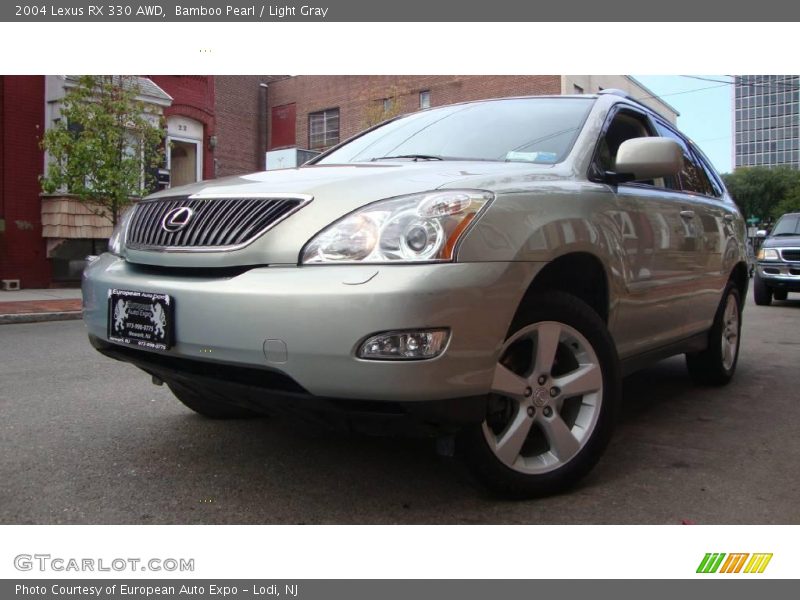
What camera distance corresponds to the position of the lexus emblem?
100 inches

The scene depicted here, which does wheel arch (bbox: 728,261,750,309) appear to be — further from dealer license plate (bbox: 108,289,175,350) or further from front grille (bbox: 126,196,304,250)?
dealer license plate (bbox: 108,289,175,350)

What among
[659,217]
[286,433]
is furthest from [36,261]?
[659,217]

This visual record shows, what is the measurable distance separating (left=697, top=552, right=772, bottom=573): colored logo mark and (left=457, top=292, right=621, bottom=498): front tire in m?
0.58

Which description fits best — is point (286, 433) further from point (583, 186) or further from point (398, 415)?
point (583, 186)

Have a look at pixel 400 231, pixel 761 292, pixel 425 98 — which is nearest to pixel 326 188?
pixel 400 231

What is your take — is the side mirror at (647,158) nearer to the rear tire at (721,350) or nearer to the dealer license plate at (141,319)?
the rear tire at (721,350)

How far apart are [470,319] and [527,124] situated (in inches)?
60.0

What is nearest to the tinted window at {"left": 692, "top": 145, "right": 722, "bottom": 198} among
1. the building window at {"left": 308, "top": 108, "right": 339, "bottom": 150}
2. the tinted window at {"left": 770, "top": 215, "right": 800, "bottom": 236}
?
the tinted window at {"left": 770, "top": 215, "right": 800, "bottom": 236}

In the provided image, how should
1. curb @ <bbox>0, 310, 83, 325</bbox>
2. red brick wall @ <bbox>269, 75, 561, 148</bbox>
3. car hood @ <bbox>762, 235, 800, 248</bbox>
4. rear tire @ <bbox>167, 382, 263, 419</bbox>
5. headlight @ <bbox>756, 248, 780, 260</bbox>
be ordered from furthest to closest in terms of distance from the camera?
red brick wall @ <bbox>269, 75, 561, 148</bbox> < headlight @ <bbox>756, 248, 780, 260</bbox> < car hood @ <bbox>762, 235, 800, 248</bbox> < curb @ <bbox>0, 310, 83, 325</bbox> < rear tire @ <bbox>167, 382, 263, 419</bbox>

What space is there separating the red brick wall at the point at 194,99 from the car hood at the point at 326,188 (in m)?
14.7

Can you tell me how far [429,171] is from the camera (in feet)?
8.53

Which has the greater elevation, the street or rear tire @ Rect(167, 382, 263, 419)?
rear tire @ Rect(167, 382, 263, 419)

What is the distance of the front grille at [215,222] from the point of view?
2.35m

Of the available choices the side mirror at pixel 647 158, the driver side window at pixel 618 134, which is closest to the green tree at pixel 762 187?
the driver side window at pixel 618 134
